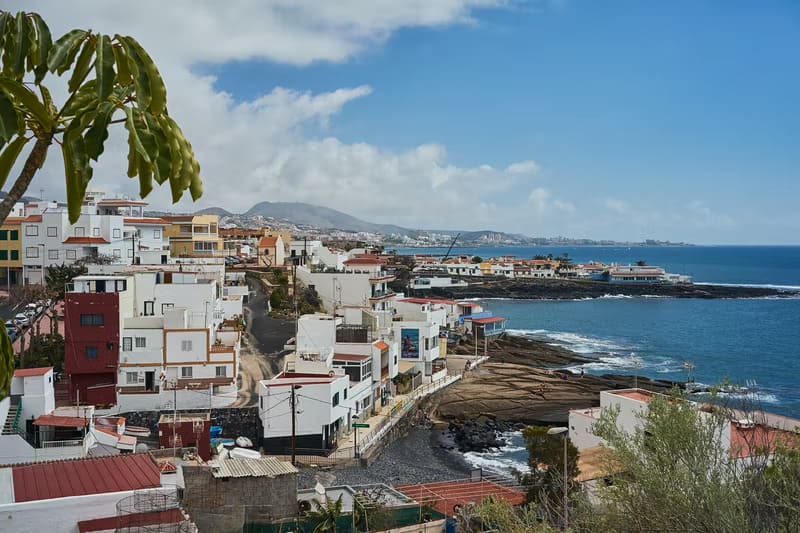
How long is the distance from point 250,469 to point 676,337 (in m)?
61.0

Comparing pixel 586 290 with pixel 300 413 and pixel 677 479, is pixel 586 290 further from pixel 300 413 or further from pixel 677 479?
pixel 677 479

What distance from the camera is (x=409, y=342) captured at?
36.8m

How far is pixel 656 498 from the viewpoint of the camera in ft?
21.9

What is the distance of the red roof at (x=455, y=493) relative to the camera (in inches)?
657

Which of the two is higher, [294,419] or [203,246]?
[203,246]

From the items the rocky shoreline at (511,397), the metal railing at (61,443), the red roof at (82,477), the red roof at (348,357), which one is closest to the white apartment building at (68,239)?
the red roof at (348,357)

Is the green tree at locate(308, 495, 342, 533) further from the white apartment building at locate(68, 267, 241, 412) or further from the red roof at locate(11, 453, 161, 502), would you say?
the white apartment building at locate(68, 267, 241, 412)

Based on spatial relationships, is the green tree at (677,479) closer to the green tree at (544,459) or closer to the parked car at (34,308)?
the green tree at (544,459)

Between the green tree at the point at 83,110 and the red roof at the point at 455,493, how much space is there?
14.0m

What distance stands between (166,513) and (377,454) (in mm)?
16297

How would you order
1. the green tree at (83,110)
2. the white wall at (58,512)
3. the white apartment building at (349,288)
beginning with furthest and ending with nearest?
the white apartment building at (349,288) → the white wall at (58,512) → the green tree at (83,110)

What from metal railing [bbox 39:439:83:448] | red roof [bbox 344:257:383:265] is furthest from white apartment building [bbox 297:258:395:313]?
metal railing [bbox 39:439:83:448]

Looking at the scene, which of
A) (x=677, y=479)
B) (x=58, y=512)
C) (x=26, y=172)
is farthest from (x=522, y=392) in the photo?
(x=26, y=172)

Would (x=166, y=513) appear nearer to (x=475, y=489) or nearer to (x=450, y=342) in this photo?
(x=475, y=489)
